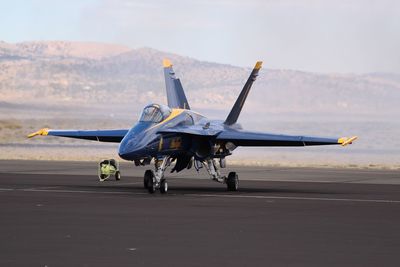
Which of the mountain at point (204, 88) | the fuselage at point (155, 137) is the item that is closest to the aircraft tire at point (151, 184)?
the fuselage at point (155, 137)

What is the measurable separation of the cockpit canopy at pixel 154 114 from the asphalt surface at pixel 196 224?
2.11 metres

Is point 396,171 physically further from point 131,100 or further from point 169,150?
point 131,100

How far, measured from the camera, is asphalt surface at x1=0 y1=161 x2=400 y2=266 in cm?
1487

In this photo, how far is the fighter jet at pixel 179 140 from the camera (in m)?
29.0

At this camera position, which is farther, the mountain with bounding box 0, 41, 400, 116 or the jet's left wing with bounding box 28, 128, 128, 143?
the mountain with bounding box 0, 41, 400, 116

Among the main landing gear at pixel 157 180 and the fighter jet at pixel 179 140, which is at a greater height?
the fighter jet at pixel 179 140

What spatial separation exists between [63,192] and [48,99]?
14668cm

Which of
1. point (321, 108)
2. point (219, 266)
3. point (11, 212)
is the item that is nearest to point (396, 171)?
point (11, 212)

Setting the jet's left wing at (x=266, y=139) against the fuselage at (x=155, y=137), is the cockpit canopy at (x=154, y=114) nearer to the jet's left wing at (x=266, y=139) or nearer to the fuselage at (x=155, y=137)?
the fuselage at (x=155, y=137)

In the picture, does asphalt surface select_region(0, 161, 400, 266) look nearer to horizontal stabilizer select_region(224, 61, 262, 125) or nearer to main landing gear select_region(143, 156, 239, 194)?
main landing gear select_region(143, 156, 239, 194)

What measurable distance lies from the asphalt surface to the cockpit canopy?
2107mm

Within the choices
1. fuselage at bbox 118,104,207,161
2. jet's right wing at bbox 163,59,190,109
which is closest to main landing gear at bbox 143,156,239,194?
fuselage at bbox 118,104,207,161

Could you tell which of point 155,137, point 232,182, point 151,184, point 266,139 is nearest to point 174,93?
point 232,182

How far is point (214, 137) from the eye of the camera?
31.3 metres
